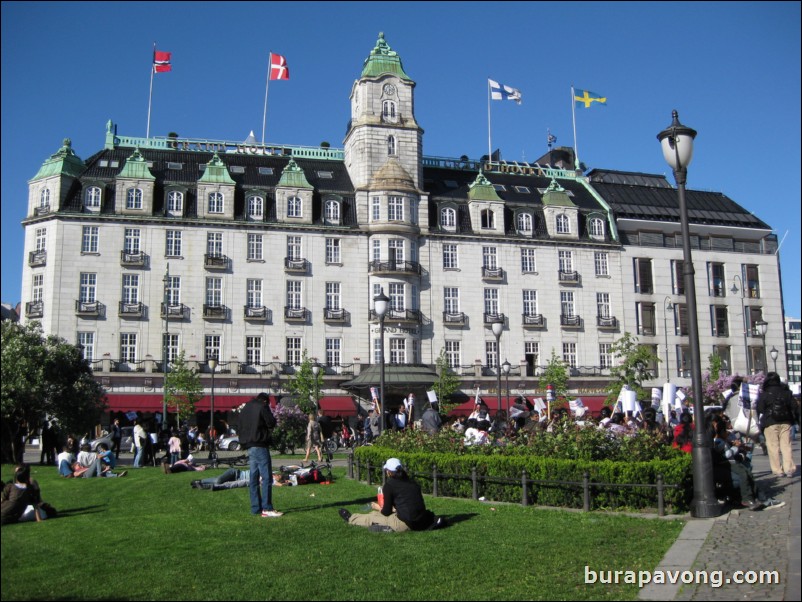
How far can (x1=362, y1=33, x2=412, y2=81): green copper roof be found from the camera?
191 feet

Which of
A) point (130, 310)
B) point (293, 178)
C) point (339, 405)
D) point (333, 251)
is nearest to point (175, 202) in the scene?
point (130, 310)

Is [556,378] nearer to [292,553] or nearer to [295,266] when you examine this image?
[295,266]

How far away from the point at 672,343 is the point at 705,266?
7302 mm

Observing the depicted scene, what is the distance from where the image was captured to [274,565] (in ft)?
30.9

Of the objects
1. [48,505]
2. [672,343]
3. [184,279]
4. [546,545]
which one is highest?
[184,279]

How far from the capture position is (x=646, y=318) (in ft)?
200

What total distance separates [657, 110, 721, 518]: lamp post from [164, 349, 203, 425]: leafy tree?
124 ft

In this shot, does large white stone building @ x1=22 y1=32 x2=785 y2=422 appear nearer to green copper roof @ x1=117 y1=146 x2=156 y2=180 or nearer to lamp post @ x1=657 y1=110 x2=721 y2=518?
green copper roof @ x1=117 y1=146 x2=156 y2=180

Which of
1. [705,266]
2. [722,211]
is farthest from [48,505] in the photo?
[722,211]

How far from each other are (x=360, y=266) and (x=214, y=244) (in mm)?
9756

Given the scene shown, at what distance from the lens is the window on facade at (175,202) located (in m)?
53.4

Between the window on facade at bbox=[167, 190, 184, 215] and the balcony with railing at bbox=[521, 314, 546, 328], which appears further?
the balcony with railing at bbox=[521, 314, 546, 328]

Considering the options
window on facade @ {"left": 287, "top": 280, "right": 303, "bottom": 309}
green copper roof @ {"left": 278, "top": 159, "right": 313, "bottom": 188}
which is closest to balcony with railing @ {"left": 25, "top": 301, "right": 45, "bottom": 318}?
window on facade @ {"left": 287, "top": 280, "right": 303, "bottom": 309}

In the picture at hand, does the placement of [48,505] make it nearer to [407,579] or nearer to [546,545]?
[407,579]
